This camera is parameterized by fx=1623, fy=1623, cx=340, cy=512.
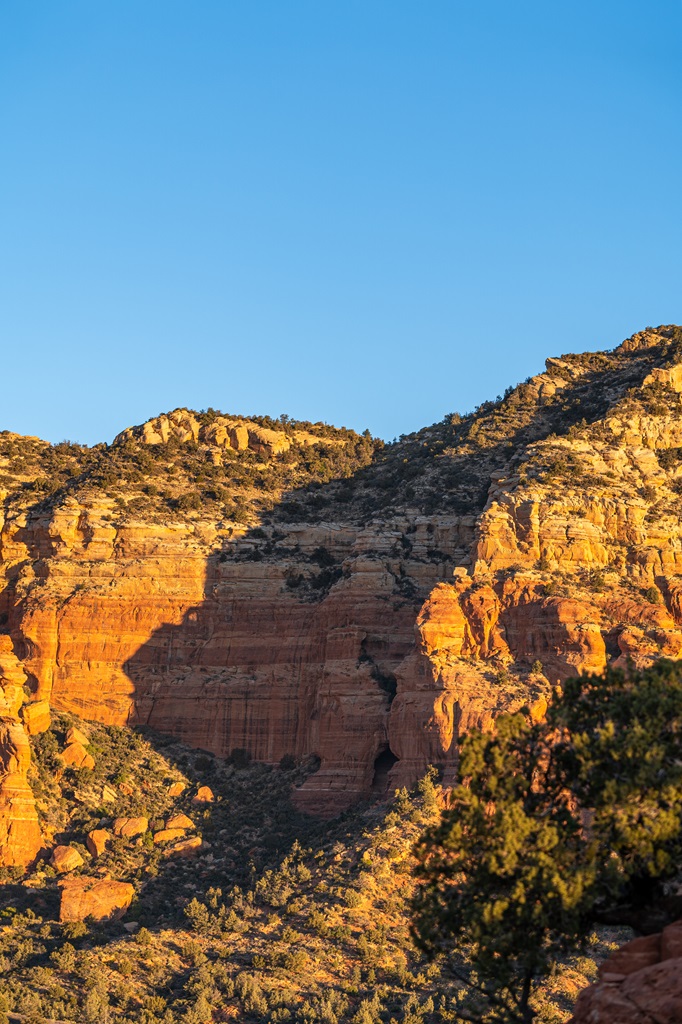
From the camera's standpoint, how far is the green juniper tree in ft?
103

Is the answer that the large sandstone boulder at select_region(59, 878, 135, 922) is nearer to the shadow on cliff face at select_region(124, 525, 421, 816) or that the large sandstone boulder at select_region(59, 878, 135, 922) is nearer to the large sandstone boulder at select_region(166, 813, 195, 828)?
the large sandstone boulder at select_region(166, 813, 195, 828)

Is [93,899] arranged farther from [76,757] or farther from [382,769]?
[382,769]

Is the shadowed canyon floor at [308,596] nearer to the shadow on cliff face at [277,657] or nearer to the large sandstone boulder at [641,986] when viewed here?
the shadow on cliff face at [277,657]

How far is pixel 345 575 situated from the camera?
84.9 meters

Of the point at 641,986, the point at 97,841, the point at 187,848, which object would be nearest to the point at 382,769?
the point at 187,848

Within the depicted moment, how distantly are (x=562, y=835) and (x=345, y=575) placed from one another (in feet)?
172

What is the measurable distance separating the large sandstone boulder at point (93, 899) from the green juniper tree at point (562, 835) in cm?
3487

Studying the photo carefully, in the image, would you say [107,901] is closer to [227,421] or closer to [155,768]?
[155,768]

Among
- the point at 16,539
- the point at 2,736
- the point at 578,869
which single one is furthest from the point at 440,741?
the point at 578,869

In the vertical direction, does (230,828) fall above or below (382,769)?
below

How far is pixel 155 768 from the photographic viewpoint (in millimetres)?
80812

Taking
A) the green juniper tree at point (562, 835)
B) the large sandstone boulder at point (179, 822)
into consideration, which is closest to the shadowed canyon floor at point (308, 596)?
the large sandstone boulder at point (179, 822)

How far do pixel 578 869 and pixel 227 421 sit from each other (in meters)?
74.9

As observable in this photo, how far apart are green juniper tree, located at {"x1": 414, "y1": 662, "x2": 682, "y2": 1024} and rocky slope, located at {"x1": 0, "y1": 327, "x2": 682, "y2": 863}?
3495cm
